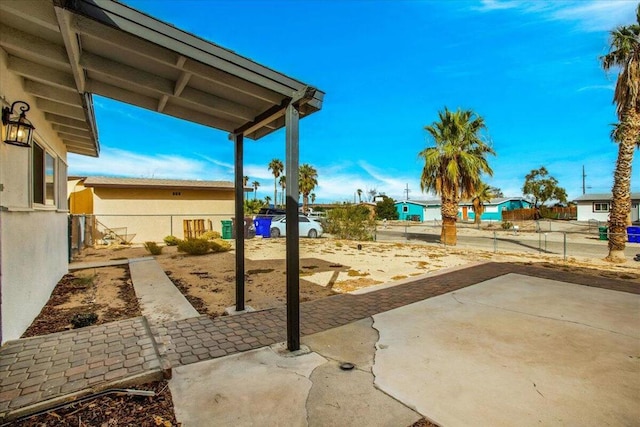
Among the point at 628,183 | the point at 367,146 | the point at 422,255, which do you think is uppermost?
the point at 367,146

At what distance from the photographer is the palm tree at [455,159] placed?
15.0 m

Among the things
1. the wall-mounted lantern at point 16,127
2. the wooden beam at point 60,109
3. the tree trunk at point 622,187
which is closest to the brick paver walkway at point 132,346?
the wall-mounted lantern at point 16,127

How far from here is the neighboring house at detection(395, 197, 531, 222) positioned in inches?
1906

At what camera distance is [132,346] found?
3277 millimetres

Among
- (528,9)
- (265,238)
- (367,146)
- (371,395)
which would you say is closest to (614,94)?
(528,9)

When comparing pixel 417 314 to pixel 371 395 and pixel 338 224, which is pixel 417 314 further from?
pixel 338 224

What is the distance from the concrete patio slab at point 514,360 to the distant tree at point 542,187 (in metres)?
45.4

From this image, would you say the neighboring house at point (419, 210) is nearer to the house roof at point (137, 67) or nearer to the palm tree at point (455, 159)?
the palm tree at point (455, 159)

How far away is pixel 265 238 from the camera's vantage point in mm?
17953

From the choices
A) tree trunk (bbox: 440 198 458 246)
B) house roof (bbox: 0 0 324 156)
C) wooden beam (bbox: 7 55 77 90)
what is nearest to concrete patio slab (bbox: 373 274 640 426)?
house roof (bbox: 0 0 324 156)

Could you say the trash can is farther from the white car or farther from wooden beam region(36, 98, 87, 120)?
wooden beam region(36, 98, 87, 120)

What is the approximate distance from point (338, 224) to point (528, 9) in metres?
11.9

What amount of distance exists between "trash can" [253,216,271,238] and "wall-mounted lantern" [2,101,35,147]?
14756 millimetres

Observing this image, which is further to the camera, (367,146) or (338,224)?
(367,146)
